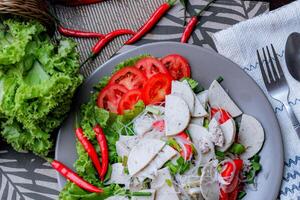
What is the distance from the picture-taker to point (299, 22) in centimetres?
239

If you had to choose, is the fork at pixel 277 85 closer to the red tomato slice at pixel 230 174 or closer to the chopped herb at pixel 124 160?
the red tomato slice at pixel 230 174

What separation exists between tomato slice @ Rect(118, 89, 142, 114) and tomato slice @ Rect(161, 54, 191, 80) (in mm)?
159

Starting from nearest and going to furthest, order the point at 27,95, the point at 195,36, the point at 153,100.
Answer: the point at 27,95
the point at 153,100
the point at 195,36

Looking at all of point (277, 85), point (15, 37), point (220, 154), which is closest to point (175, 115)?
point (220, 154)

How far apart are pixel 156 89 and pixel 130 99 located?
0.10m

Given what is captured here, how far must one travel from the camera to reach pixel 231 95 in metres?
2.28

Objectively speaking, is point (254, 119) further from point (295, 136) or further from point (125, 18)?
point (125, 18)

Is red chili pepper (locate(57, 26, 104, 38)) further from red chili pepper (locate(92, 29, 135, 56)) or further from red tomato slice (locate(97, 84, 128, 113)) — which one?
red tomato slice (locate(97, 84, 128, 113))

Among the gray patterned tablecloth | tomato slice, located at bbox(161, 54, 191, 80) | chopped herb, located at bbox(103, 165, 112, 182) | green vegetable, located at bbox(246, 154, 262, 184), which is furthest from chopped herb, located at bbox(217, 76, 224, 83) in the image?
chopped herb, located at bbox(103, 165, 112, 182)

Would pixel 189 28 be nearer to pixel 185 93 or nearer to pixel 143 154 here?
Answer: pixel 185 93

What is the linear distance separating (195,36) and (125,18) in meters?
0.31

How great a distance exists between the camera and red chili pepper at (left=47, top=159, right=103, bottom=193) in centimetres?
217

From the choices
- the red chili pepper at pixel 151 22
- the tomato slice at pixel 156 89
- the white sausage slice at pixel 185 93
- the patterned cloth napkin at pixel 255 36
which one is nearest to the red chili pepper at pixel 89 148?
the tomato slice at pixel 156 89

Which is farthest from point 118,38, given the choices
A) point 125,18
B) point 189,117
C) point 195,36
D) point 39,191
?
point 39,191
